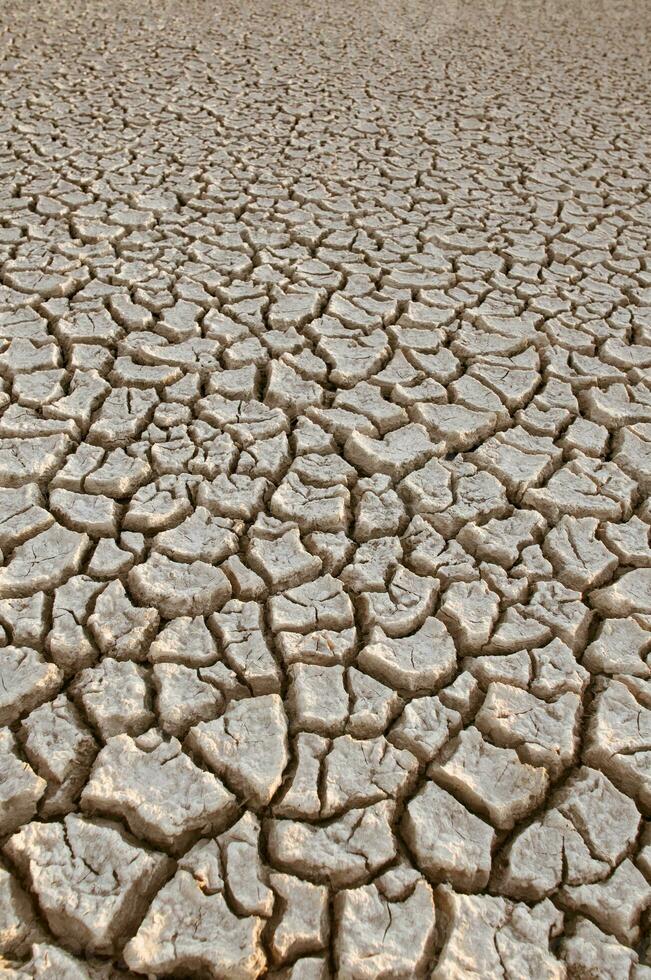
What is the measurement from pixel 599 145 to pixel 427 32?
287cm

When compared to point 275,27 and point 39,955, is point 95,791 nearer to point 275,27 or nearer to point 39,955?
point 39,955

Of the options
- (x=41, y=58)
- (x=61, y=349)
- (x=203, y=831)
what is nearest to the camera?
(x=203, y=831)

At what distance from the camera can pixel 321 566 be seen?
1696mm

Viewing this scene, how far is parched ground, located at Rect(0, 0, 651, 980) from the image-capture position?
3.74ft

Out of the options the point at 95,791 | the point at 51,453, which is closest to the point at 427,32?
the point at 51,453

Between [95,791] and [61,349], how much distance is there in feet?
4.85

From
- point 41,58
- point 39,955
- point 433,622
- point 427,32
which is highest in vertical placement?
point 427,32

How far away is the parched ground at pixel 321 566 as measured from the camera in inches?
44.9

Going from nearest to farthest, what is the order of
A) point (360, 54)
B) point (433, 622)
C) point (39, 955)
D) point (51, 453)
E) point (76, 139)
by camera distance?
point (39, 955) → point (433, 622) → point (51, 453) → point (76, 139) → point (360, 54)

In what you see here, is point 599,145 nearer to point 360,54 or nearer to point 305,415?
point 360,54

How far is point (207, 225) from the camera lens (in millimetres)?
3045

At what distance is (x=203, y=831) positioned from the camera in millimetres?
1217

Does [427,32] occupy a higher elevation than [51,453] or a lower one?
higher

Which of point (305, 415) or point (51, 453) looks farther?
point (305, 415)
